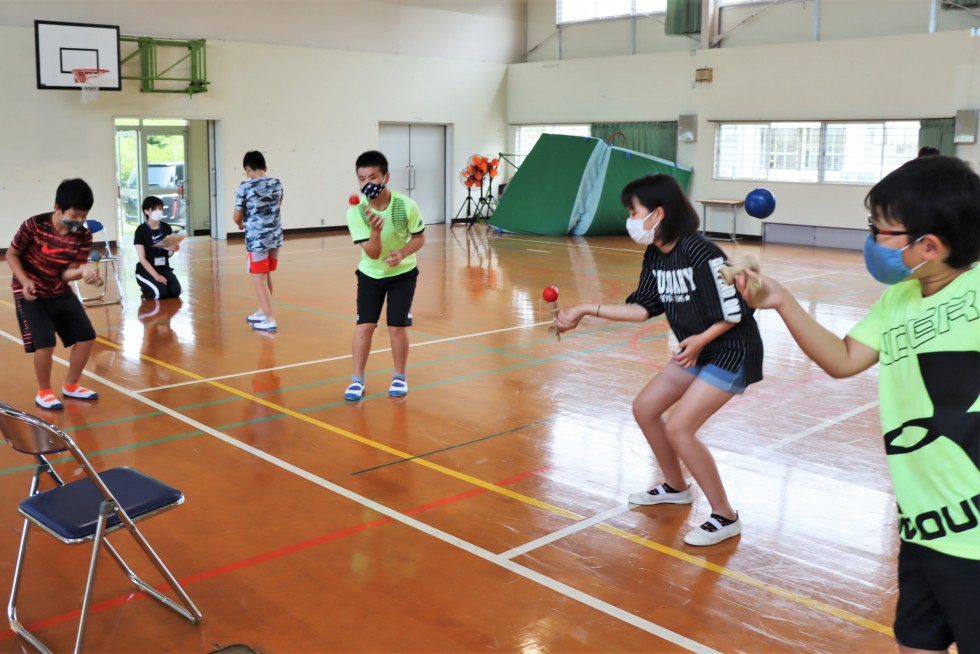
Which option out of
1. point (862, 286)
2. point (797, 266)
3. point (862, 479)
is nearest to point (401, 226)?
point (862, 479)

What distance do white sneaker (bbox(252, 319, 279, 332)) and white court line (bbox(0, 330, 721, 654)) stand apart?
3.10m

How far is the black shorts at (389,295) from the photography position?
22.4ft

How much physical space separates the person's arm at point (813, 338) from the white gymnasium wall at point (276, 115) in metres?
17.3

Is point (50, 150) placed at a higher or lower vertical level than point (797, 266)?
higher

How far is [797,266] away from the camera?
15516 millimetres

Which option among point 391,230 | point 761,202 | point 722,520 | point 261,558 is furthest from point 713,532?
point 391,230

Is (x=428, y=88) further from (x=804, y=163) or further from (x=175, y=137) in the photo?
(x=804, y=163)

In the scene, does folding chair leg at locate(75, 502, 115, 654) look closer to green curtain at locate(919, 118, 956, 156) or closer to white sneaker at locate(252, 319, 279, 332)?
white sneaker at locate(252, 319, 279, 332)

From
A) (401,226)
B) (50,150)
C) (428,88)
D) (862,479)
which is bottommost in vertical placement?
(862,479)

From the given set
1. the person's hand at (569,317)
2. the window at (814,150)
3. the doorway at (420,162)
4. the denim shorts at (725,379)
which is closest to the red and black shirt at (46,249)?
the person's hand at (569,317)

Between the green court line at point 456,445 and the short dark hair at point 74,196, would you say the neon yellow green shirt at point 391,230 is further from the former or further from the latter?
the short dark hair at point 74,196

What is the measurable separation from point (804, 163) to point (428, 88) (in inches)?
368

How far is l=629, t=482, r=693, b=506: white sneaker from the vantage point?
491cm

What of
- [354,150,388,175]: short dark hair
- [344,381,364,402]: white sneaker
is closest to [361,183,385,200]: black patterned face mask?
[354,150,388,175]: short dark hair
